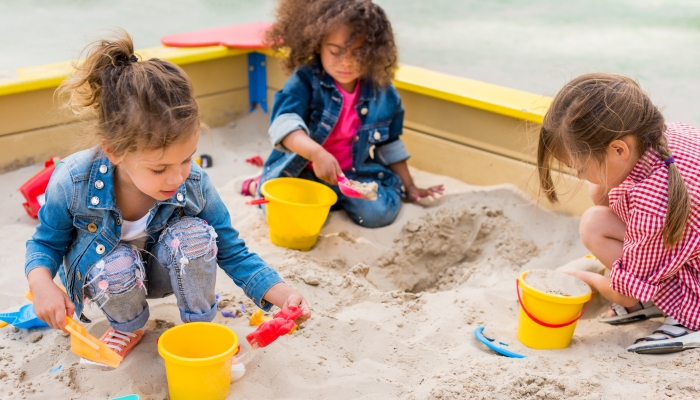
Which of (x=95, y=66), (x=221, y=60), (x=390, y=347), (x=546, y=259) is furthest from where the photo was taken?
(x=221, y=60)

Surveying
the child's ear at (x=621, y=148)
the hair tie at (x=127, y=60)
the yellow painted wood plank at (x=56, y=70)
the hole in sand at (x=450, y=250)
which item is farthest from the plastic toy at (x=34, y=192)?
the child's ear at (x=621, y=148)

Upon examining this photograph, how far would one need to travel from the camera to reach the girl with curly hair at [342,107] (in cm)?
227

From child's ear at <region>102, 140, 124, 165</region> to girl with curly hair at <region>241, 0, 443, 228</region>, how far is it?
3.02 ft

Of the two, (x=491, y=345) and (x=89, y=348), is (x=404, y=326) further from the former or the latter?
(x=89, y=348)

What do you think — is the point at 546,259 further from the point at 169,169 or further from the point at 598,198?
the point at 169,169

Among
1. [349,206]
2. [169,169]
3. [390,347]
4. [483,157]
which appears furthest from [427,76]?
[169,169]

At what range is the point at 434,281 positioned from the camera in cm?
219

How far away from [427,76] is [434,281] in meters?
0.97

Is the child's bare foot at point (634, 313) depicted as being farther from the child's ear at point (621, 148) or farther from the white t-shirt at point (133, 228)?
the white t-shirt at point (133, 228)

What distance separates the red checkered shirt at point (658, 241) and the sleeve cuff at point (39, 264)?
4.27 ft

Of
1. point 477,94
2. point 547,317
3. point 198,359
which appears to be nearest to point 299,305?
point 198,359

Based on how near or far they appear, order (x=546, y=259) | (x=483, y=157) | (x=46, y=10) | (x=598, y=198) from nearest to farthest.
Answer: (x=598, y=198)
(x=546, y=259)
(x=483, y=157)
(x=46, y=10)

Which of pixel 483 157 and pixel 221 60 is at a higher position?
pixel 221 60

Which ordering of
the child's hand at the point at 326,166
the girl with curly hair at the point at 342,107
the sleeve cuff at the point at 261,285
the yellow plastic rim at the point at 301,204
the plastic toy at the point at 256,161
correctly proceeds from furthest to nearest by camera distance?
the plastic toy at the point at 256,161
the girl with curly hair at the point at 342,107
the child's hand at the point at 326,166
the yellow plastic rim at the point at 301,204
the sleeve cuff at the point at 261,285
